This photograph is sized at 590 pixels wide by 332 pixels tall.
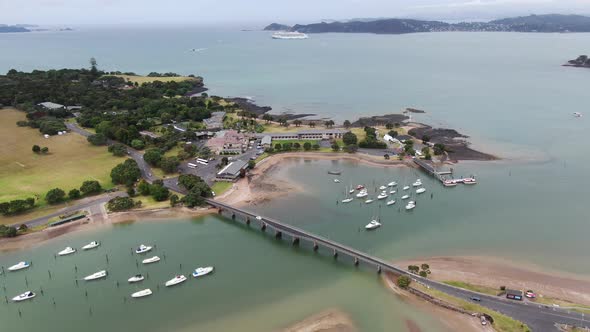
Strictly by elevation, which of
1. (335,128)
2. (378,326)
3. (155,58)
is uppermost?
(155,58)

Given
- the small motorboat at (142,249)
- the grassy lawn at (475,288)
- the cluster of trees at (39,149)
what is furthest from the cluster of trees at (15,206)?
the grassy lawn at (475,288)

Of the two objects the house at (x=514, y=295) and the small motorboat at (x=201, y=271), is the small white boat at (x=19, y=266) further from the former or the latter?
the house at (x=514, y=295)

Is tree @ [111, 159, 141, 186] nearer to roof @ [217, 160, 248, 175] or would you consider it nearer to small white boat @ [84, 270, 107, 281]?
roof @ [217, 160, 248, 175]

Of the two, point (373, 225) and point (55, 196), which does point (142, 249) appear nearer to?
point (55, 196)

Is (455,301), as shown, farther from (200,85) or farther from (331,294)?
(200,85)

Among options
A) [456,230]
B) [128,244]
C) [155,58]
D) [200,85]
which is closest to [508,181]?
[456,230]

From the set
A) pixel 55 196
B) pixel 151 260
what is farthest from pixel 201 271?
pixel 55 196
